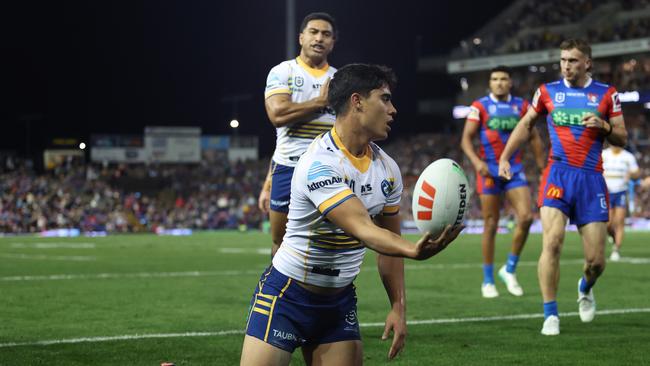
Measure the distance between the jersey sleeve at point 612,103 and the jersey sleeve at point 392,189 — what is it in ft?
14.7

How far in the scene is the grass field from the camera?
24.3 ft

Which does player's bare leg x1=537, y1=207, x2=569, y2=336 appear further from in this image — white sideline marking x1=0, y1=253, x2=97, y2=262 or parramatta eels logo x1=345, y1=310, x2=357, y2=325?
white sideline marking x1=0, y1=253, x2=97, y2=262

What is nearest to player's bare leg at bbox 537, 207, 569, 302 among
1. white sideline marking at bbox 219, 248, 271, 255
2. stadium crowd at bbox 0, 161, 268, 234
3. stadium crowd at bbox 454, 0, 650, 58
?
white sideline marking at bbox 219, 248, 271, 255

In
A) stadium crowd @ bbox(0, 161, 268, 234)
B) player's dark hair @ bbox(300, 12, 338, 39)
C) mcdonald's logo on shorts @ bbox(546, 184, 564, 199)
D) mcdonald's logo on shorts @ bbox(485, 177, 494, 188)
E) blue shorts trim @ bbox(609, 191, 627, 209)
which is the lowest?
stadium crowd @ bbox(0, 161, 268, 234)

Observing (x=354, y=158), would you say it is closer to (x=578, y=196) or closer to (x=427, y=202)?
(x=427, y=202)

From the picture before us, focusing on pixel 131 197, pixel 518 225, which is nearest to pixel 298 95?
pixel 518 225

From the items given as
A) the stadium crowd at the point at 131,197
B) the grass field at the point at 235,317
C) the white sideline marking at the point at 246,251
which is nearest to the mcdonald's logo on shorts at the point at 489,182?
the grass field at the point at 235,317

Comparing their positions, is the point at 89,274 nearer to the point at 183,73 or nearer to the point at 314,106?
the point at 314,106

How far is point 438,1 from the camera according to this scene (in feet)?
232

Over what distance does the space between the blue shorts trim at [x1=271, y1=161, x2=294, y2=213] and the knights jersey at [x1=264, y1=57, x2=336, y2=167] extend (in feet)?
0.27

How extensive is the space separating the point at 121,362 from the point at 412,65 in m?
66.6

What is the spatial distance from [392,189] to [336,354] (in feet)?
2.88

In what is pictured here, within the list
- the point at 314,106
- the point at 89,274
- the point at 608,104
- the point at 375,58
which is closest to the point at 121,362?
the point at 314,106

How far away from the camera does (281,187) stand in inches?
324
